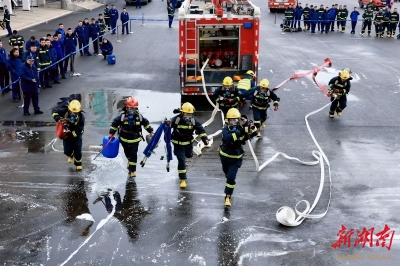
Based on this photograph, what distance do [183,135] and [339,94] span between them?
18.2 feet

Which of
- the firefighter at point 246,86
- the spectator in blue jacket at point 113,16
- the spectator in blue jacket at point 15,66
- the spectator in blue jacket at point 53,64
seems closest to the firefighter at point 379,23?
the spectator in blue jacket at point 113,16

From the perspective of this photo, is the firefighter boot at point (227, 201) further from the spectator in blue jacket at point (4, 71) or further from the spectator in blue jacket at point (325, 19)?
the spectator in blue jacket at point (325, 19)

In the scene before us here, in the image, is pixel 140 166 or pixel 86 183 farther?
pixel 140 166

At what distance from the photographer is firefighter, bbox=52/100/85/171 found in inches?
337

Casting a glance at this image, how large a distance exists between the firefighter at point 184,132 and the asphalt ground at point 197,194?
0.47 m

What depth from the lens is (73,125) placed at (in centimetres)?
864

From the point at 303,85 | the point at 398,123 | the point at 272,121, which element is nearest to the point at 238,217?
the point at 272,121

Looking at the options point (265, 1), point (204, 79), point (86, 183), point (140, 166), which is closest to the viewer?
point (86, 183)

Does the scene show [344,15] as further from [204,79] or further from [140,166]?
[140,166]

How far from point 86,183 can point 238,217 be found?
9.15ft

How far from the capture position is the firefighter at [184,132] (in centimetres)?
802

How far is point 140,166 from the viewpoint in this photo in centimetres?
927

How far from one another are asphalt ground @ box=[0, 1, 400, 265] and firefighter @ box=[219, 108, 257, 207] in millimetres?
466

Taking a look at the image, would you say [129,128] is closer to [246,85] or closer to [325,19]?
[246,85]
